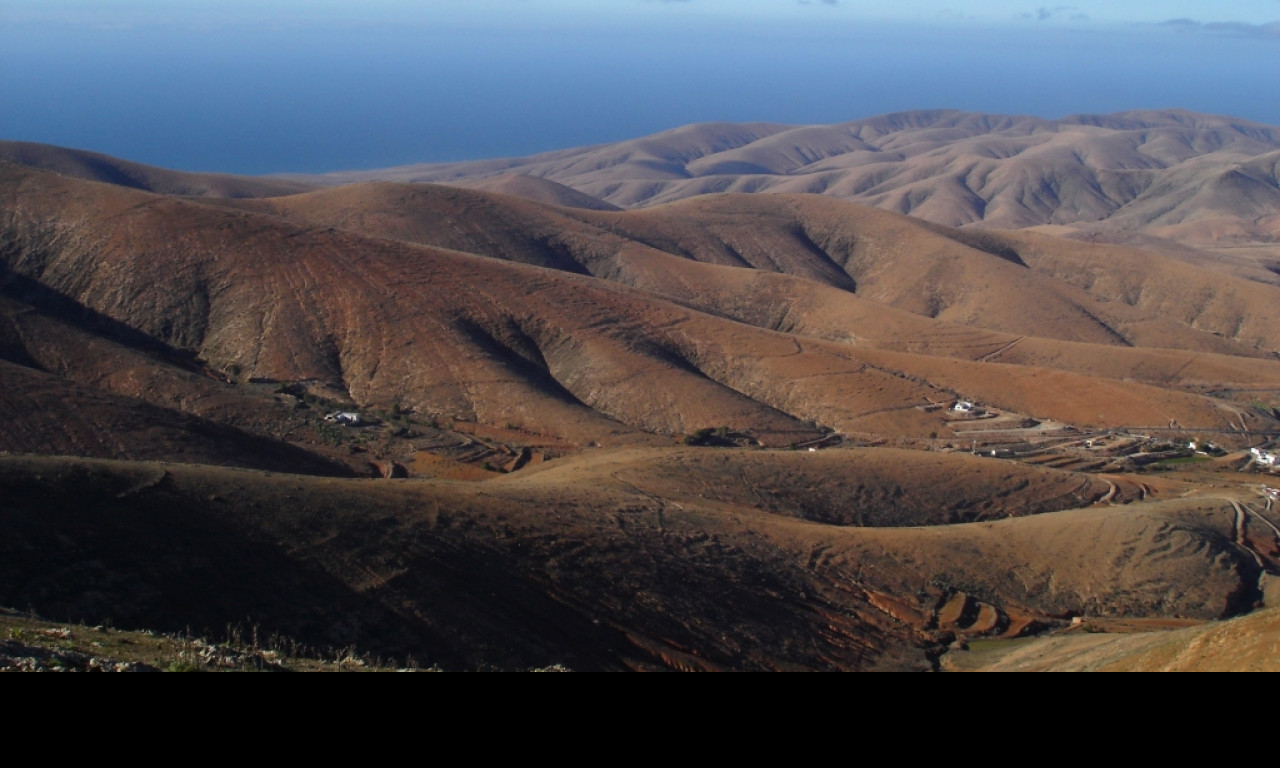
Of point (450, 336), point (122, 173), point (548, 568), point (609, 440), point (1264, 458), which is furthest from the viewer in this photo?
point (122, 173)

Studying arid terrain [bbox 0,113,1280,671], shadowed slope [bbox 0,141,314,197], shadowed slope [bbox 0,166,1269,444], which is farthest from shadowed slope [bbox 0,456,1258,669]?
shadowed slope [bbox 0,141,314,197]

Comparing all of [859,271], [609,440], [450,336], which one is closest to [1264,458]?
[609,440]

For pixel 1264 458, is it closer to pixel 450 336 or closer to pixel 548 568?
pixel 450 336

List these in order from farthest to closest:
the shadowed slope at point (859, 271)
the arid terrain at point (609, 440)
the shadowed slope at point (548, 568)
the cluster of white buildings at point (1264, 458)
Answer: the shadowed slope at point (859, 271) → the cluster of white buildings at point (1264, 458) → the arid terrain at point (609, 440) → the shadowed slope at point (548, 568)

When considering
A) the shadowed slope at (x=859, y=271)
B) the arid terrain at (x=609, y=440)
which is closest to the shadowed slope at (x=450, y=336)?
the arid terrain at (x=609, y=440)

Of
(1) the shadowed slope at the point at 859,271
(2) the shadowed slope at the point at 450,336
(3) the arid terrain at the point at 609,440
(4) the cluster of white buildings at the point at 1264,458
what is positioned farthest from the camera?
(1) the shadowed slope at the point at 859,271

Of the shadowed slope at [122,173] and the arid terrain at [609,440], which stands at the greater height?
the shadowed slope at [122,173]

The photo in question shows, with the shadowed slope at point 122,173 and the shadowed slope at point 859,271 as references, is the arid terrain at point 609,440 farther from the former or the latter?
the shadowed slope at point 122,173

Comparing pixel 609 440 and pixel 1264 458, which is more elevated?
pixel 609 440

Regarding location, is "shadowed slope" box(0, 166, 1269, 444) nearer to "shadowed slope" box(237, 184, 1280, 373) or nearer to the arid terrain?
the arid terrain

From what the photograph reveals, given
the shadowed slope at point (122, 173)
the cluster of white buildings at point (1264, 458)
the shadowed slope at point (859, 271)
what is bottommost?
the cluster of white buildings at point (1264, 458)
